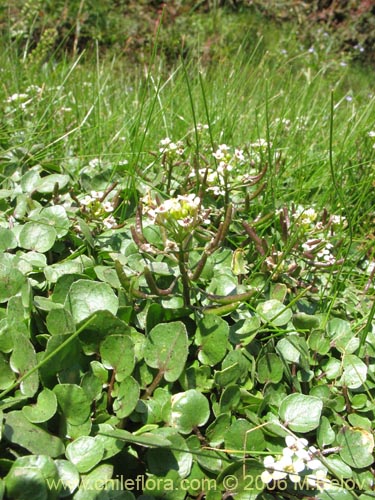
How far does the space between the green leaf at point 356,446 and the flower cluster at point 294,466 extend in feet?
0.30

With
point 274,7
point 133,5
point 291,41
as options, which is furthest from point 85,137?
point 274,7

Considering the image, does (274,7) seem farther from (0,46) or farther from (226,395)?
(226,395)

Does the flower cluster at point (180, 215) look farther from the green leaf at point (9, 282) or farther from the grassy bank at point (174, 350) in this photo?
the green leaf at point (9, 282)

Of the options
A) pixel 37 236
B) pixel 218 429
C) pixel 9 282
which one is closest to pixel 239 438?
pixel 218 429

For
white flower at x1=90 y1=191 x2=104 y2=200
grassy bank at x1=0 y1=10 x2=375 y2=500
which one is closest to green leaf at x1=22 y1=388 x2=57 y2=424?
grassy bank at x1=0 y1=10 x2=375 y2=500

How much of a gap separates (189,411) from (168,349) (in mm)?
114

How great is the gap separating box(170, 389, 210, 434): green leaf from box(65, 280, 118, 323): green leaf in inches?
8.3

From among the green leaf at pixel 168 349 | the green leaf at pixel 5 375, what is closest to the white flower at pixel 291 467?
the green leaf at pixel 168 349

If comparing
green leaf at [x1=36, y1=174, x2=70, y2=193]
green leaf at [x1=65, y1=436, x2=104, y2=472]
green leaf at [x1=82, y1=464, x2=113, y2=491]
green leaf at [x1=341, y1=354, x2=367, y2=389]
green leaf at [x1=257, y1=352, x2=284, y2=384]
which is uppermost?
green leaf at [x1=36, y1=174, x2=70, y2=193]

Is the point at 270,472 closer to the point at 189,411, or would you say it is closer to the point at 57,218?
the point at 189,411

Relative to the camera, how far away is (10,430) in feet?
2.41

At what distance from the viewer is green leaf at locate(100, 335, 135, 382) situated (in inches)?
34.2

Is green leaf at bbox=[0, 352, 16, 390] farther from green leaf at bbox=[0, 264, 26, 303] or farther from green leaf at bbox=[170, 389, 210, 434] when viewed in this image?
green leaf at bbox=[170, 389, 210, 434]

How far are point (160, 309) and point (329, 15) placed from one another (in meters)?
8.31
